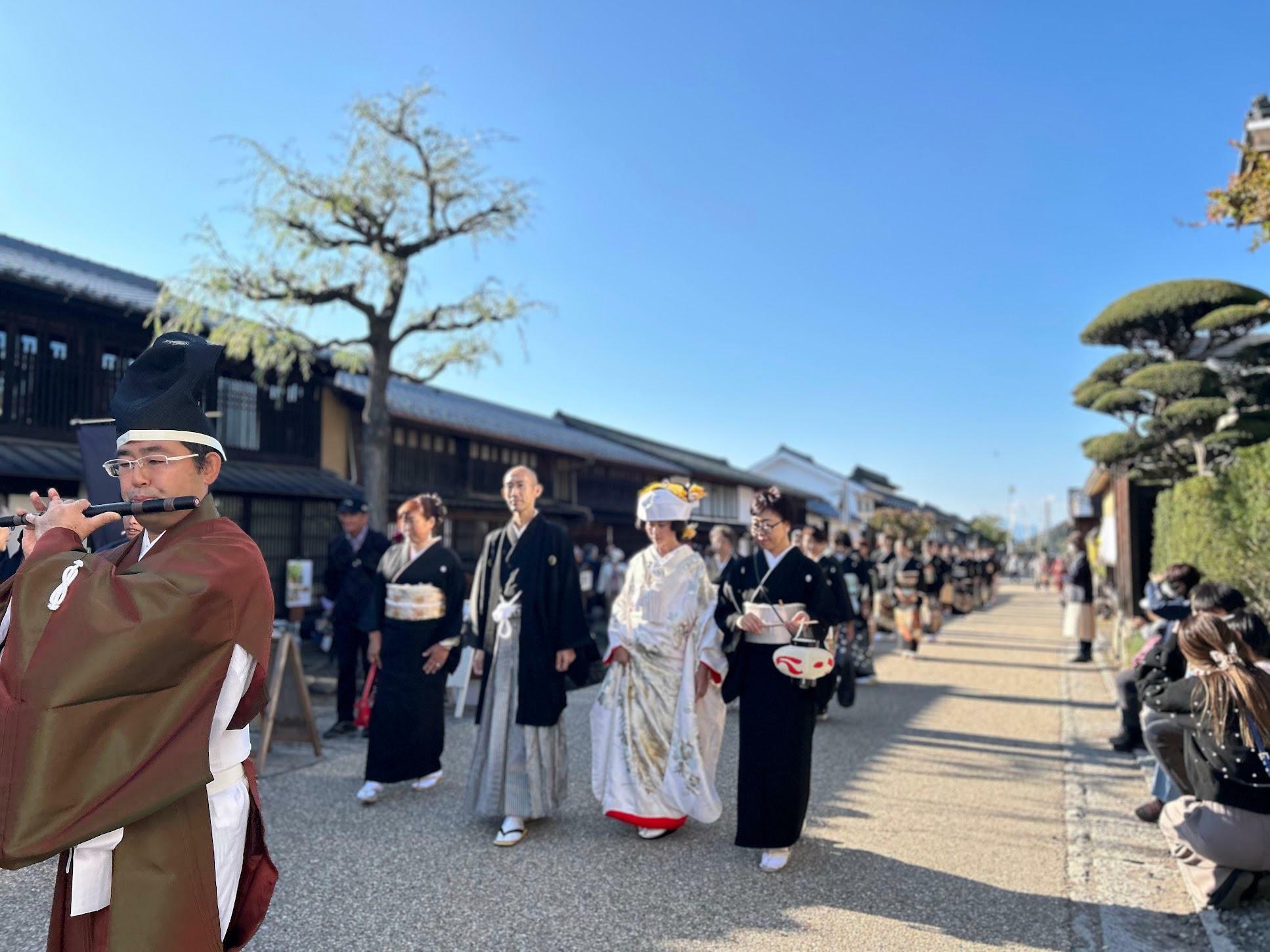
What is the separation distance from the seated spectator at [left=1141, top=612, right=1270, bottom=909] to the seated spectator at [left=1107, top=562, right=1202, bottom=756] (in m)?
1.94

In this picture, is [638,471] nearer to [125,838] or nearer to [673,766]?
[673,766]

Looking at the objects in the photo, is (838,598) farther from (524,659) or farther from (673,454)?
(673,454)

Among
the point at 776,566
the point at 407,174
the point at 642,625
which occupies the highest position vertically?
the point at 407,174

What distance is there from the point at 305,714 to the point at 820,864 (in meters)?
3.81

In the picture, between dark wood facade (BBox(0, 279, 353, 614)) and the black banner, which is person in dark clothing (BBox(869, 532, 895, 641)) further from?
the black banner

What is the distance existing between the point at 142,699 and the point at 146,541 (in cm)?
52

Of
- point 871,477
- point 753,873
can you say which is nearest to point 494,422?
point 753,873

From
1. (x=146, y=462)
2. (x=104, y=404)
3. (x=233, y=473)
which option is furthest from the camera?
(x=233, y=473)

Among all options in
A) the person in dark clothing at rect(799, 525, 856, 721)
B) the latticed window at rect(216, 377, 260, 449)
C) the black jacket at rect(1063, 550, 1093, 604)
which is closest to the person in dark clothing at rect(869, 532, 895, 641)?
the black jacket at rect(1063, 550, 1093, 604)

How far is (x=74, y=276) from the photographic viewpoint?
468 inches

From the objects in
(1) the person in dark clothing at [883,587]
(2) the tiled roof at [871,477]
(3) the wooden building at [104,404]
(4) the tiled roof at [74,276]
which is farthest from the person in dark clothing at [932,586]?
(2) the tiled roof at [871,477]

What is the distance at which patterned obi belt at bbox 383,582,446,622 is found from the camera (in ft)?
17.9

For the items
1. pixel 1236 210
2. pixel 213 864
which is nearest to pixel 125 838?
pixel 213 864

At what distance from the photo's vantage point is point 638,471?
25.3 meters
